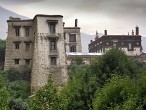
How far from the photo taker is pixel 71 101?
4791 centimetres

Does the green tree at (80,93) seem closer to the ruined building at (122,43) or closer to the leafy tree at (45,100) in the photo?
the leafy tree at (45,100)

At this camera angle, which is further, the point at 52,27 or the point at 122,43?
the point at 122,43

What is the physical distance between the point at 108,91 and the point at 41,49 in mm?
32528

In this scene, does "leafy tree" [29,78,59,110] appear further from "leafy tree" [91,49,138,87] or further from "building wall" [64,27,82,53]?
"building wall" [64,27,82,53]

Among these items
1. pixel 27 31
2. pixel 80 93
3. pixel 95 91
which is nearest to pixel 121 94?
pixel 95 91

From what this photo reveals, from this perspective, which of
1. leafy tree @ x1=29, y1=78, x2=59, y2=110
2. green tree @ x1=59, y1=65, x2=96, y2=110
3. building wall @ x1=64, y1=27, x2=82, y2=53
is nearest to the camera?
leafy tree @ x1=29, y1=78, x2=59, y2=110

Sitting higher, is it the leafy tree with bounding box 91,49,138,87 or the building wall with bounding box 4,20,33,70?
the building wall with bounding box 4,20,33,70

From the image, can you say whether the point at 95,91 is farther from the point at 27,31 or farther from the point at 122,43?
the point at 122,43

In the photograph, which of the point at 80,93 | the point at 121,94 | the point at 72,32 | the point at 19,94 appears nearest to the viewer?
the point at 121,94

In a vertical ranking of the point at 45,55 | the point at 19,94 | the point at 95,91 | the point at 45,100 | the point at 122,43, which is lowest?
the point at 19,94

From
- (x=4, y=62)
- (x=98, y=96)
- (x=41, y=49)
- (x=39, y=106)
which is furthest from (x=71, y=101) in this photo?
(x=4, y=62)

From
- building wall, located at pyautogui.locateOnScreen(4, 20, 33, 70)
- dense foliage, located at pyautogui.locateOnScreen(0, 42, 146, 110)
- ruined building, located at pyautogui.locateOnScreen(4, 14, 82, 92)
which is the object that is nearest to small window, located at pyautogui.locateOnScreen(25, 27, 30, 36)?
building wall, located at pyautogui.locateOnScreen(4, 20, 33, 70)

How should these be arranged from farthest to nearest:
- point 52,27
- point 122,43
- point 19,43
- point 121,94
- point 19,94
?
point 122,43, point 19,43, point 52,27, point 19,94, point 121,94

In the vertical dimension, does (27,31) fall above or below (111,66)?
above
